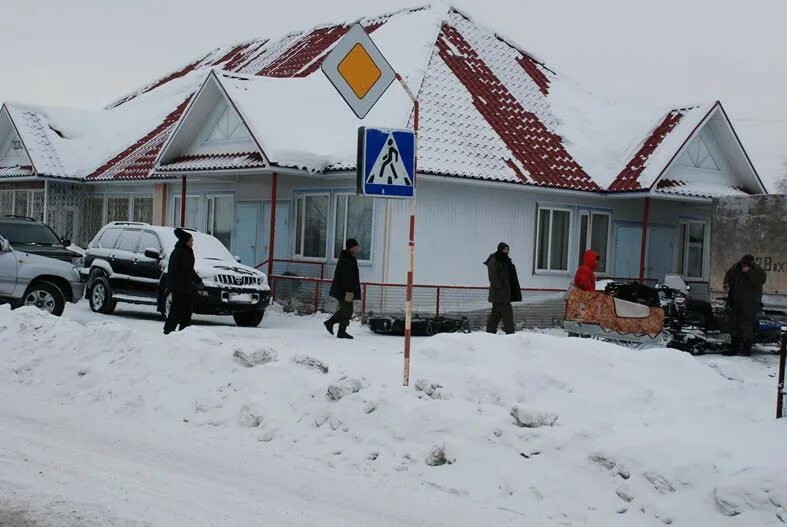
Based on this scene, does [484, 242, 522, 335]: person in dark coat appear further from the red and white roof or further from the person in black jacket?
the red and white roof

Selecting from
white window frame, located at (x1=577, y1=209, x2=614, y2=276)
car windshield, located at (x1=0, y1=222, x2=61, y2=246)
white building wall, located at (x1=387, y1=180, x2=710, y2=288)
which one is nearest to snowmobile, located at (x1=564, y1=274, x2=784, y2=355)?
white building wall, located at (x1=387, y1=180, x2=710, y2=288)

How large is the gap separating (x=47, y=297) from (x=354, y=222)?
6.86 m

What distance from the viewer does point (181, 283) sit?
13.7 metres

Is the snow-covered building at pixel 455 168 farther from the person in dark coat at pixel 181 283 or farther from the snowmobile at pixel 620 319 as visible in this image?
the person in dark coat at pixel 181 283

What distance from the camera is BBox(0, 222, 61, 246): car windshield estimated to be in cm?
1761

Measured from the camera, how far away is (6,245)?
16.3m

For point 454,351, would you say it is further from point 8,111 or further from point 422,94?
point 8,111

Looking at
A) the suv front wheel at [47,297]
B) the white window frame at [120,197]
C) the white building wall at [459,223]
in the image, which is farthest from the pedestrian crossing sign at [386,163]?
the white window frame at [120,197]

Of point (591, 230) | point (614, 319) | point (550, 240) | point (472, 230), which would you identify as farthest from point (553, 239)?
point (614, 319)

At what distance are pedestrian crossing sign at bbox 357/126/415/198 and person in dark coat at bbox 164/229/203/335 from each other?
5.19 m

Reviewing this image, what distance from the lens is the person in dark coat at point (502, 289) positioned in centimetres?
1582

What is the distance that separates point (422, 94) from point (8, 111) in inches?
643

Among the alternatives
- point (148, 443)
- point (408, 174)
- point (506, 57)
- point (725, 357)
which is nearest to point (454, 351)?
point (408, 174)

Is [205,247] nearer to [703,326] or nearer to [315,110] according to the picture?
[315,110]
